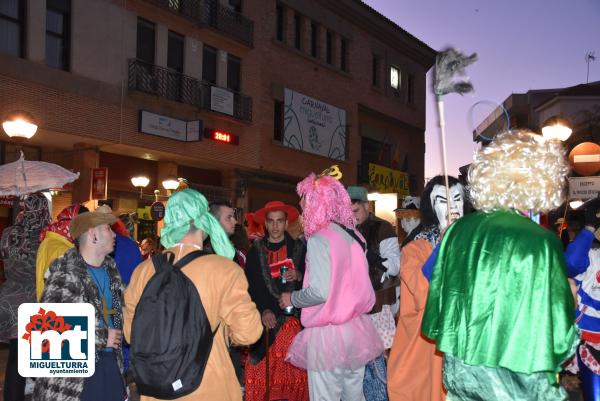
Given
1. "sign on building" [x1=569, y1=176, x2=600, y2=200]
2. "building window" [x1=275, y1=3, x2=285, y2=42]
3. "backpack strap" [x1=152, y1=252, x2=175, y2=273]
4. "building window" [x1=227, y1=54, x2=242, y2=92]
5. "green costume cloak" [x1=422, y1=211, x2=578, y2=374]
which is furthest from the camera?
"building window" [x1=275, y1=3, x2=285, y2=42]

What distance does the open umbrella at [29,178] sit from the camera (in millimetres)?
6816

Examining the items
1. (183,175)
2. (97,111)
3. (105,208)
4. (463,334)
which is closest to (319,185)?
(105,208)

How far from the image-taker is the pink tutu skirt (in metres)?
4.81

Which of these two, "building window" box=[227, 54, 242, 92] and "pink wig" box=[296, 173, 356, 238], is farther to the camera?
"building window" box=[227, 54, 242, 92]

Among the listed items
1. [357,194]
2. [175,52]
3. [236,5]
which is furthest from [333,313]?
[236,5]

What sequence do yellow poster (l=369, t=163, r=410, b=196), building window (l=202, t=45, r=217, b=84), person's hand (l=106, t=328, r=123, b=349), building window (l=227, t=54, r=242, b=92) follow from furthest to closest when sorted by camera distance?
yellow poster (l=369, t=163, r=410, b=196) → building window (l=227, t=54, r=242, b=92) → building window (l=202, t=45, r=217, b=84) → person's hand (l=106, t=328, r=123, b=349)

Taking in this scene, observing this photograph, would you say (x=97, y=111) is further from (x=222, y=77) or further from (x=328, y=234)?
(x=328, y=234)

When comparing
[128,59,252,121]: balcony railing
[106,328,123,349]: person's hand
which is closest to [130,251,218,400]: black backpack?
[106,328,123,349]: person's hand

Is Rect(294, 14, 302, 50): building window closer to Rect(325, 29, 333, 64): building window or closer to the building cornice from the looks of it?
the building cornice

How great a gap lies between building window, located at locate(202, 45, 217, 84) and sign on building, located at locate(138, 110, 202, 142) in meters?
2.33

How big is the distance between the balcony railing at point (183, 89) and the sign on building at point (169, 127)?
67cm

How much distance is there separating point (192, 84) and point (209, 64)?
1677mm

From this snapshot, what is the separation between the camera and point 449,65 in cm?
384

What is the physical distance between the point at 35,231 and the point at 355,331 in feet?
10.3
